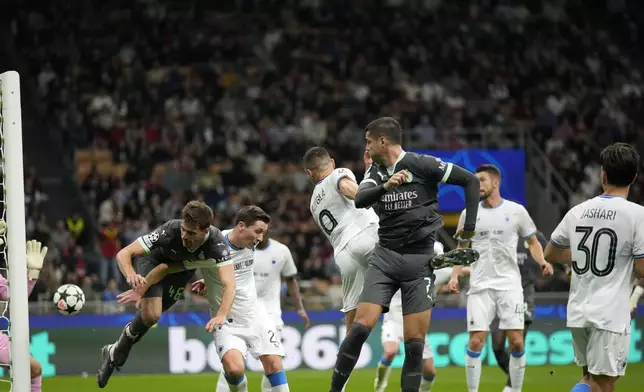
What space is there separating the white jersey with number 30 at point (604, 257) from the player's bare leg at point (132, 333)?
12.9 feet

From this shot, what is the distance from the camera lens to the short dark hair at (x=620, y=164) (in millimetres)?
6961

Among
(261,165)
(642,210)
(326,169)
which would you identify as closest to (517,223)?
(326,169)

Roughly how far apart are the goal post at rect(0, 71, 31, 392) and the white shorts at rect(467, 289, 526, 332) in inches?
201

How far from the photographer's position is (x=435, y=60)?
84.8ft

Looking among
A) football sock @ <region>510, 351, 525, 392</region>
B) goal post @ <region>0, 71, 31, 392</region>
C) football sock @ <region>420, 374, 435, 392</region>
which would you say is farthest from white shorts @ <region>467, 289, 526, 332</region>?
goal post @ <region>0, 71, 31, 392</region>

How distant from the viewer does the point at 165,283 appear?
9.48 meters

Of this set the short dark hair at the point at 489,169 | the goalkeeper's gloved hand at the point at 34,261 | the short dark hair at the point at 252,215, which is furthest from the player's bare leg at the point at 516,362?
the goalkeeper's gloved hand at the point at 34,261

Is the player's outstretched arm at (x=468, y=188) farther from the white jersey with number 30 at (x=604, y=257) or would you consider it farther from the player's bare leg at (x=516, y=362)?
the player's bare leg at (x=516, y=362)

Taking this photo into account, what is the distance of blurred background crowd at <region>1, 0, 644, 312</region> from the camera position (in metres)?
20.4

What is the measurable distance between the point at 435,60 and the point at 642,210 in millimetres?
19179

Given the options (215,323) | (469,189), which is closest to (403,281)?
(469,189)

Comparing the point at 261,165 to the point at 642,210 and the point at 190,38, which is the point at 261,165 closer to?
the point at 190,38

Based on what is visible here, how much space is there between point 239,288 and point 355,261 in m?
1.09

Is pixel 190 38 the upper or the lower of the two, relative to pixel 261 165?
upper
